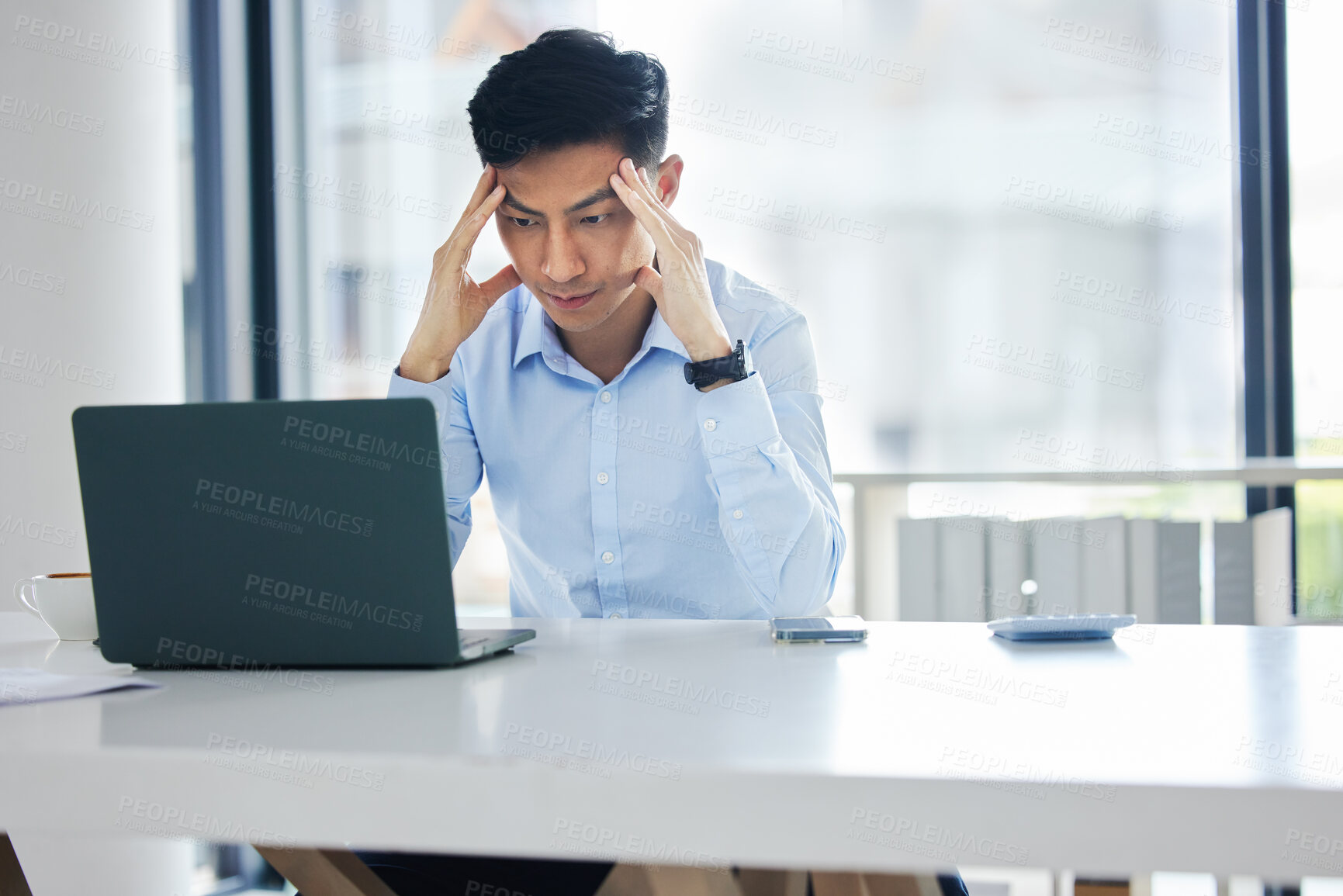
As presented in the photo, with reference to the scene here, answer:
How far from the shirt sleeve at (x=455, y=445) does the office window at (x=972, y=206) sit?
1297mm

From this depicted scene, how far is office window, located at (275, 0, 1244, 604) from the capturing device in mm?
2615

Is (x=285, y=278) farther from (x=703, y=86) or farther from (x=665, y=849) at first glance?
(x=665, y=849)

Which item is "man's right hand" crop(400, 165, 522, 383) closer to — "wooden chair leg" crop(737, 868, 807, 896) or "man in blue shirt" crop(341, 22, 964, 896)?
"man in blue shirt" crop(341, 22, 964, 896)

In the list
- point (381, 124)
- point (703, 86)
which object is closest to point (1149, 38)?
point (703, 86)

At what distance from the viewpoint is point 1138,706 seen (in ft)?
2.15

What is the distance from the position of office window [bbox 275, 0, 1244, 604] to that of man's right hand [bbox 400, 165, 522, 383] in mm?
1384

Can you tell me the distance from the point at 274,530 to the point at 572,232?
0.89m

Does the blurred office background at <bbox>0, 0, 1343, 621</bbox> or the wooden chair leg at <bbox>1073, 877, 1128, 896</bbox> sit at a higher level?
the blurred office background at <bbox>0, 0, 1343, 621</bbox>

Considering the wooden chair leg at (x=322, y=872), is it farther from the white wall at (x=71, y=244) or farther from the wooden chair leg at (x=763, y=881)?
the white wall at (x=71, y=244)

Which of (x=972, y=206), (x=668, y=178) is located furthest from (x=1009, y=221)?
(x=668, y=178)

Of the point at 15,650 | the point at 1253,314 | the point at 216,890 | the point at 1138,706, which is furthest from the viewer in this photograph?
the point at 216,890

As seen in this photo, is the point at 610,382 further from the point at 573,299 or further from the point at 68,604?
the point at 68,604

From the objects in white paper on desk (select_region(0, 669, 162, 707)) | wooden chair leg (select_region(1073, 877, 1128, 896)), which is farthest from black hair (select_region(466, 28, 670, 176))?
wooden chair leg (select_region(1073, 877, 1128, 896))

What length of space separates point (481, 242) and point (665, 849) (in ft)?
9.01
